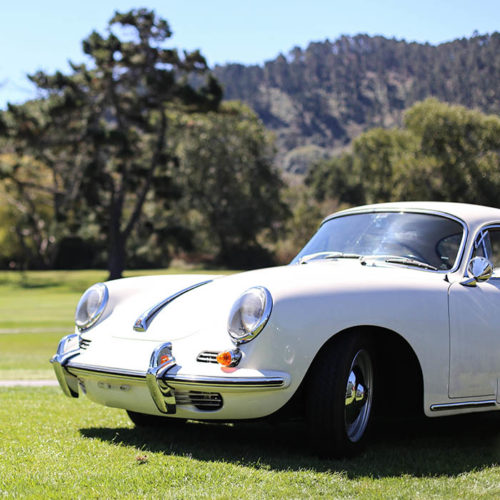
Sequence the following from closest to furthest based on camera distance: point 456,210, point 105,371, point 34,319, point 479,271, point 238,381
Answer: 1. point 238,381
2. point 105,371
3. point 479,271
4. point 456,210
5. point 34,319

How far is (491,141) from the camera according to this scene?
53.1 meters

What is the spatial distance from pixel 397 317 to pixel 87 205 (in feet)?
140

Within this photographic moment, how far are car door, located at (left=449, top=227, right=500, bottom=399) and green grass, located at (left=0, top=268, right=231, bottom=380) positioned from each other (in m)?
7.15

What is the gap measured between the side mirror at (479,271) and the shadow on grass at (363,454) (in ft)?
3.39

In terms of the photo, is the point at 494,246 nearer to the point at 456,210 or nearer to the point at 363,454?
the point at 456,210

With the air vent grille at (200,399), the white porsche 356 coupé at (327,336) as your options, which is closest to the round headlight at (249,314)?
the white porsche 356 coupé at (327,336)

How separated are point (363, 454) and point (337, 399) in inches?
19.5

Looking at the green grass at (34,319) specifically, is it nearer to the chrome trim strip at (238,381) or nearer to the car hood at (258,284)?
the car hood at (258,284)

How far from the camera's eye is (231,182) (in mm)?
63781

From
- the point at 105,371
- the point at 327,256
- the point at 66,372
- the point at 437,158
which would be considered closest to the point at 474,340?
the point at 327,256

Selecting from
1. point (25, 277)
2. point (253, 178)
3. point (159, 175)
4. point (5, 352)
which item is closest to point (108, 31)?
point (159, 175)

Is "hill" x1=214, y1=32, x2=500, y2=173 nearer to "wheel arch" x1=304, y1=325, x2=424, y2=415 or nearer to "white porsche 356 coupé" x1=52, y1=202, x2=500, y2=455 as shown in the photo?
"white porsche 356 coupé" x1=52, y1=202, x2=500, y2=455

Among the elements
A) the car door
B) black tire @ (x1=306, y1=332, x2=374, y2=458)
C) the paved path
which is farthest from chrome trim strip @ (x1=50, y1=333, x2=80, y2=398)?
the paved path

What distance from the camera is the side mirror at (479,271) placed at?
4.72 m
